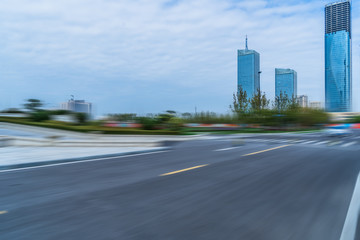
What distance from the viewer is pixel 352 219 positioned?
12.0ft

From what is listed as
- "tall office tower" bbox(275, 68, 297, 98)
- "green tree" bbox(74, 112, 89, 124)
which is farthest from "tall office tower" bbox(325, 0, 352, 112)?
"green tree" bbox(74, 112, 89, 124)

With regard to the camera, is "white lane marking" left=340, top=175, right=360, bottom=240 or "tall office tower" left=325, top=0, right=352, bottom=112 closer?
"white lane marking" left=340, top=175, right=360, bottom=240

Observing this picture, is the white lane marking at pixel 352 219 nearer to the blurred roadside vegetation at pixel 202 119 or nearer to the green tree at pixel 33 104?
the blurred roadside vegetation at pixel 202 119

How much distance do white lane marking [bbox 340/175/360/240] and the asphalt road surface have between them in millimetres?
69

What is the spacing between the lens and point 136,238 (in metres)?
2.97

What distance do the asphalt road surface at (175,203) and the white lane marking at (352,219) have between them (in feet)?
0.23

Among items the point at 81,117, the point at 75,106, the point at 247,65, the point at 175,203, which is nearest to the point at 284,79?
the point at 247,65

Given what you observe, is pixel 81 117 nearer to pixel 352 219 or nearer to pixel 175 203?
pixel 175 203

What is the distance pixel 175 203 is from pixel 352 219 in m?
2.64

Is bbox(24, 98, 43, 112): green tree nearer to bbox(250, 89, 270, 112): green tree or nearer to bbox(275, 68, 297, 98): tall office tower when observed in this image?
bbox(250, 89, 270, 112): green tree

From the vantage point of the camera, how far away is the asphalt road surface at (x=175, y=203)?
3188mm

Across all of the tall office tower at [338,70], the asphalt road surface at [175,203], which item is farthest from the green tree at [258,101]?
the tall office tower at [338,70]

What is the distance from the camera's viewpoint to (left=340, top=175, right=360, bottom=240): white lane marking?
124 inches

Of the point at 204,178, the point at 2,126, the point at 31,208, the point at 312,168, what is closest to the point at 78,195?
the point at 31,208
